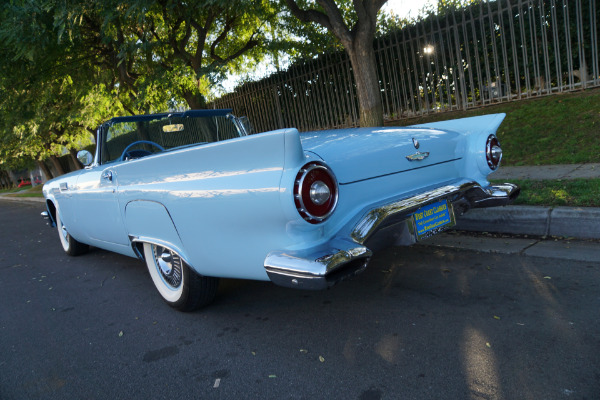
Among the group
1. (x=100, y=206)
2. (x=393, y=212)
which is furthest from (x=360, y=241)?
(x=100, y=206)

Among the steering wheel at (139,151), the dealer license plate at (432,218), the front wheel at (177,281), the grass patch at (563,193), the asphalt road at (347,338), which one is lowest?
the asphalt road at (347,338)

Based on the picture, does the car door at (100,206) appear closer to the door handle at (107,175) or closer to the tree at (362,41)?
the door handle at (107,175)

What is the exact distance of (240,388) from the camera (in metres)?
2.32

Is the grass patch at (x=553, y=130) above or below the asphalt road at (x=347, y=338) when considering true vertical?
above

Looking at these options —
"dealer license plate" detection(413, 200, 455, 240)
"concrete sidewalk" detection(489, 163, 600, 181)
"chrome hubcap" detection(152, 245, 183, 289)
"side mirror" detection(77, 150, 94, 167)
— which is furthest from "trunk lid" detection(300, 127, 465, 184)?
"concrete sidewalk" detection(489, 163, 600, 181)

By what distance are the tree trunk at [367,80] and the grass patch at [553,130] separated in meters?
2.16

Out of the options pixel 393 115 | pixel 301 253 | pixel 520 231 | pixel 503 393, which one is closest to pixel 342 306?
pixel 301 253

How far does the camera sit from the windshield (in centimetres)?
428

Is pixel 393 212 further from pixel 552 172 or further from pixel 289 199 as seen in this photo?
pixel 552 172

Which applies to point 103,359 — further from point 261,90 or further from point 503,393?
point 261,90

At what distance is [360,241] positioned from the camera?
7.80 feet

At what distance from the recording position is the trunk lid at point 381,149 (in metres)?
2.62

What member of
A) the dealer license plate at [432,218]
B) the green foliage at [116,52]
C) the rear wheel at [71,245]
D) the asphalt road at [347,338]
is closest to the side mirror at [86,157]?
the asphalt road at [347,338]

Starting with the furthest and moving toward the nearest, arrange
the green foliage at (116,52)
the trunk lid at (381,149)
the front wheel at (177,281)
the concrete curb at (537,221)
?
the green foliage at (116,52) → the concrete curb at (537,221) → the front wheel at (177,281) → the trunk lid at (381,149)
